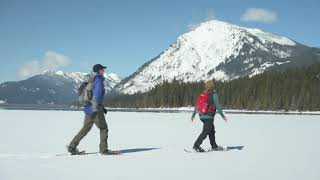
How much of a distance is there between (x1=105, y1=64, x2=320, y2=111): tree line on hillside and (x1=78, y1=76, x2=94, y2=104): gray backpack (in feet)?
377

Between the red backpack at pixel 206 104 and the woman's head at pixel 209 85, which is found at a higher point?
the woman's head at pixel 209 85

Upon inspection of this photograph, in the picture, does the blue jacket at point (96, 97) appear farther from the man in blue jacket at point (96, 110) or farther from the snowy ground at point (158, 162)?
the snowy ground at point (158, 162)

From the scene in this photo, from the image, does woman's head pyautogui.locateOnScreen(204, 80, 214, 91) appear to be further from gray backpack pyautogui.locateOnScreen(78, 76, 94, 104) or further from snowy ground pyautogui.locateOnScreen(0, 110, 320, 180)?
gray backpack pyautogui.locateOnScreen(78, 76, 94, 104)

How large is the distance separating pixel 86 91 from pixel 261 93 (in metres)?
129

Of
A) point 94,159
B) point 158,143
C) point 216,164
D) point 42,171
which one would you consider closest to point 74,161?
point 94,159

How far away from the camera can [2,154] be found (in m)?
12.2

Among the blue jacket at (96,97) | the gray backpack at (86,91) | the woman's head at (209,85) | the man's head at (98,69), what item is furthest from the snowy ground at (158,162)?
the man's head at (98,69)

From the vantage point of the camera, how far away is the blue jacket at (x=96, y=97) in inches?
488

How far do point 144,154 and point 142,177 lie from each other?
4.10 meters

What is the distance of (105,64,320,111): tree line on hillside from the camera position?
409 feet

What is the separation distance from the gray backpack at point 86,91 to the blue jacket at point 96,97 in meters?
0.09

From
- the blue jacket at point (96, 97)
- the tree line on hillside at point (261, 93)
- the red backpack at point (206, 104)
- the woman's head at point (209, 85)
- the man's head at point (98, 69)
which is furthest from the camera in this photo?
the tree line on hillside at point (261, 93)

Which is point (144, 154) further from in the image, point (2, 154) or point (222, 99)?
point (222, 99)

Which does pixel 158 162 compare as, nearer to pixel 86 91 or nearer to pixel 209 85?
pixel 86 91
